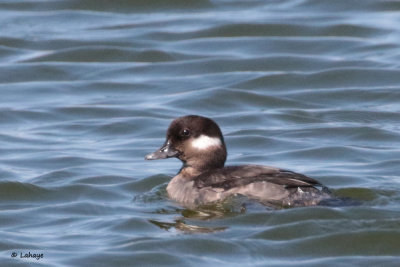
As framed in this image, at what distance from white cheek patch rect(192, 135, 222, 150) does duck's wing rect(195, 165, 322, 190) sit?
1.37ft

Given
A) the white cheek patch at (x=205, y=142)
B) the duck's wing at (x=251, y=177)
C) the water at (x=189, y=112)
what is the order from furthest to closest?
1. the white cheek patch at (x=205, y=142)
2. the duck's wing at (x=251, y=177)
3. the water at (x=189, y=112)

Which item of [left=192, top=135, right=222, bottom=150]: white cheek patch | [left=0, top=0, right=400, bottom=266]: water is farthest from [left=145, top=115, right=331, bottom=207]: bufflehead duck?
[left=0, top=0, right=400, bottom=266]: water

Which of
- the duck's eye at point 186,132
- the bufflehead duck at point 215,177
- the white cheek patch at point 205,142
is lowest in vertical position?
the bufflehead duck at point 215,177

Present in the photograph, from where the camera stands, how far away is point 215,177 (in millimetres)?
10336

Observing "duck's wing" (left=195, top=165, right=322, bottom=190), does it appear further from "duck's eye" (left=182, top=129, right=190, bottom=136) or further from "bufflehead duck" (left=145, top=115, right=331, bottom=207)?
"duck's eye" (left=182, top=129, right=190, bottom=136)

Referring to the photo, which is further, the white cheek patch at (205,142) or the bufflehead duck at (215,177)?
the white cheek patch at (205,142)

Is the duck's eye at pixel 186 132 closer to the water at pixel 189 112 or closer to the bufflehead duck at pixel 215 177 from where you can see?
the bufflehead duck at pixel 215 177

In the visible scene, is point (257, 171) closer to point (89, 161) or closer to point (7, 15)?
point (89, 161)

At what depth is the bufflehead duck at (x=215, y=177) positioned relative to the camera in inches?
387

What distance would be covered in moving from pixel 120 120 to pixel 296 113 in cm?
223

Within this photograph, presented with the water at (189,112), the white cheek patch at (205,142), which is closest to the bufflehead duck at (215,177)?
the white cheek patch at (205,142)

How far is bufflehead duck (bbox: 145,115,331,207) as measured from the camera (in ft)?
32.2

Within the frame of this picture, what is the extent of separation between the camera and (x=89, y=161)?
1242 centimetres

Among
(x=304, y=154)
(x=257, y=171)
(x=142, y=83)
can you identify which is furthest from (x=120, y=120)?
(x=257, y=171)
